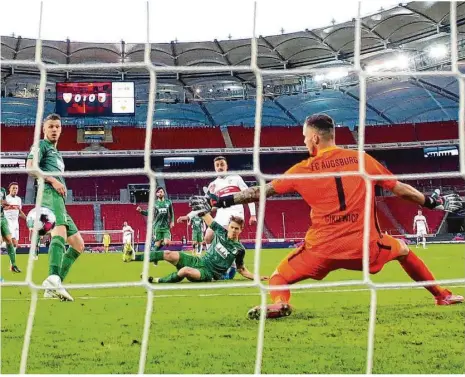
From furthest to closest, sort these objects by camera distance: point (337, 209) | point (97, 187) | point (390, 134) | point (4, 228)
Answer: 1. point (390, 134)
2. point (97, 187)
3. point (4, 228)
4. point (337, 209)

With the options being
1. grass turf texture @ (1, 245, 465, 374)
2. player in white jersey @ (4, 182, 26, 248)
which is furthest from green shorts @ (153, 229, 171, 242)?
grass turf texture @ (1, 245, 465, 374)

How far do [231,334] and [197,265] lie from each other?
6.47 feet

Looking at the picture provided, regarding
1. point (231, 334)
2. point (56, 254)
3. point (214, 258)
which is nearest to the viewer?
point (231, 334)

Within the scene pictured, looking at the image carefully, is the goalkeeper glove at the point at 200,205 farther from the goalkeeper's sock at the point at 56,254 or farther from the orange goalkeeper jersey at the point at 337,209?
the goalkeeper's sock at the point at 56,254

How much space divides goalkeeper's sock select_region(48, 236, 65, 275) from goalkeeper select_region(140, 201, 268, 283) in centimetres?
95

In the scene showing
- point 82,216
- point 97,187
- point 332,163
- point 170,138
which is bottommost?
point 332,163

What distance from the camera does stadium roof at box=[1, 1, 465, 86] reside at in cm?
1498

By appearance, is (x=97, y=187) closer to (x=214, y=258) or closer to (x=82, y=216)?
(x=82, y=216)

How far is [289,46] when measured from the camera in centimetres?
1652

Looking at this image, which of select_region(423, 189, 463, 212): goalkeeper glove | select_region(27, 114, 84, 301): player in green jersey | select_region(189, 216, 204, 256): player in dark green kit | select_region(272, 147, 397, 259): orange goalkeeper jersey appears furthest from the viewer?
select_region(189, 216, 204, 256): player in dark green kit

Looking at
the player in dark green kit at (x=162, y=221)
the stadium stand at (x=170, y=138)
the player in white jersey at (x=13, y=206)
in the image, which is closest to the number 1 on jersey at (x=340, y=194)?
the player in white jersey at (x=13, y=206)

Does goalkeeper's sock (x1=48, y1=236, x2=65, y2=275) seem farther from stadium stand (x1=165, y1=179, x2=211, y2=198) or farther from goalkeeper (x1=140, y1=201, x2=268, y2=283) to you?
stadium stand (x1=165, y1=179, x2=211, y2=198)

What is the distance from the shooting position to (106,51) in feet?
52.7

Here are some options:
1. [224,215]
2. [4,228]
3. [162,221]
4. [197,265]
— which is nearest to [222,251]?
[197,265]
